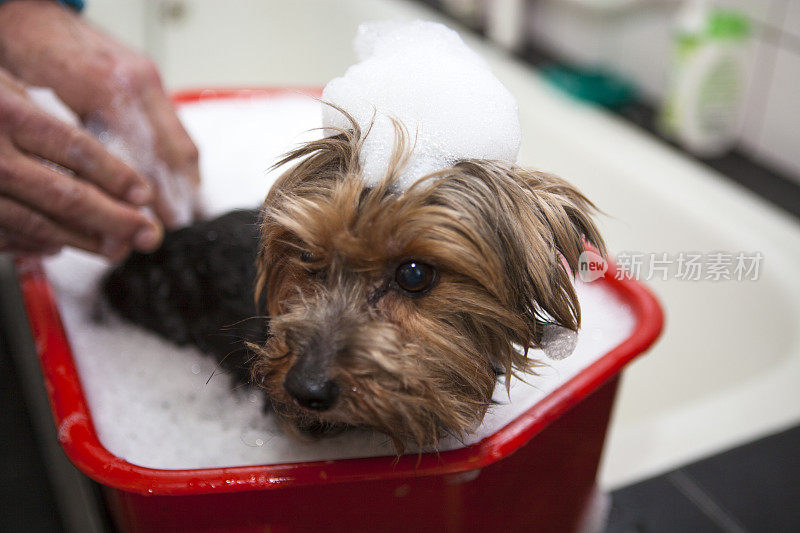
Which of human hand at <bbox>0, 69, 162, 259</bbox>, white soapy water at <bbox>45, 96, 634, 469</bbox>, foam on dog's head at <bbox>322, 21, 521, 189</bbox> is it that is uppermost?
foam on dog's head at <bbox>322, 21, 521, 189</bbox>

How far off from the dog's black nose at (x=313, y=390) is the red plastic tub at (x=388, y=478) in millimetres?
70

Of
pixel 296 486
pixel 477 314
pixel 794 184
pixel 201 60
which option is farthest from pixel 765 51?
pixel 201 60

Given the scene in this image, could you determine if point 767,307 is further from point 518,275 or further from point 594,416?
point 518,275

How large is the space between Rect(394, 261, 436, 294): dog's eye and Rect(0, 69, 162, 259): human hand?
46 cm

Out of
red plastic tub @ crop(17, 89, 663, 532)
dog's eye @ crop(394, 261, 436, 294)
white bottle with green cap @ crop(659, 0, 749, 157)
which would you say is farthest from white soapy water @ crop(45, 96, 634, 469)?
white bottle with green cap @ crop(659, 0, 749, 157)

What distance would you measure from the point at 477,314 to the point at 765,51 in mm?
1088

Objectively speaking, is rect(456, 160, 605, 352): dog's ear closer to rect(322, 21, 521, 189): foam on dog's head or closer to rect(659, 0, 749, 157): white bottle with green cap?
rect(322, 21, 521, 189): foam on dog's head

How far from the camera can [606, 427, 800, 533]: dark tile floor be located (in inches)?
35.0

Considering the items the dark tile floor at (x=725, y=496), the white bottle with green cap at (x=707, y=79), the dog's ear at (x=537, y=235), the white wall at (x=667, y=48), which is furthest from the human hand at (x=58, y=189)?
the white wall at (x=667, y=48)

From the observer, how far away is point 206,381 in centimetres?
83

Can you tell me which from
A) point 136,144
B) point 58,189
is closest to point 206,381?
point 58,189

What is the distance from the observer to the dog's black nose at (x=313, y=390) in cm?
55

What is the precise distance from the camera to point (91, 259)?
1110mm

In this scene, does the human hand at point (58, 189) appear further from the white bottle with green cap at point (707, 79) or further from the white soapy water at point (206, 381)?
the white bottle with green cap at point (707, 79)
